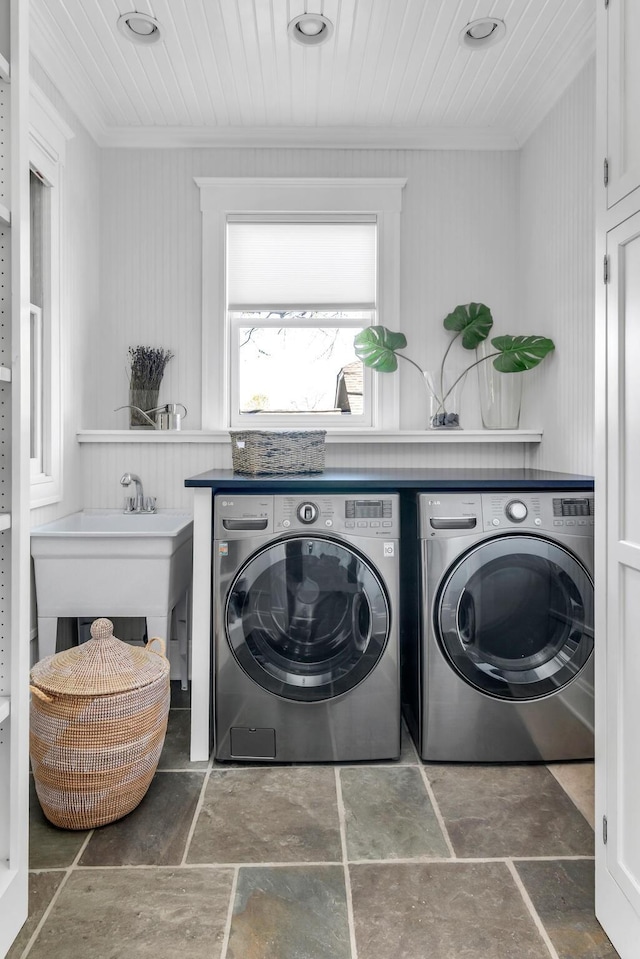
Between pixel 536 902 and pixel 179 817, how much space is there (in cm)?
99

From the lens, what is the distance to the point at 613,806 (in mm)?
1350

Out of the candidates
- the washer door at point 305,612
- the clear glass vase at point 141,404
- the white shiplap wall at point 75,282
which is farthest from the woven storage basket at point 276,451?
the white shiplap wall at point 75,282

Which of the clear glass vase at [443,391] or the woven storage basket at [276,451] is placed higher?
the clear glass vase at [443,391]

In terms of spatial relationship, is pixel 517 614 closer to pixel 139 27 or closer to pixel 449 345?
pixel 449 345

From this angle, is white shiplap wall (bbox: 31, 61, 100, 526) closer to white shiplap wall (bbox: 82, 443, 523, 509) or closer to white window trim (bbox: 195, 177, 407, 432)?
white shiplap wall (bbox: 82, 443, 523, 509)

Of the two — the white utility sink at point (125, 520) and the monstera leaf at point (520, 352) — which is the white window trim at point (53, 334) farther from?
the monstera leaf at point (520, 352)

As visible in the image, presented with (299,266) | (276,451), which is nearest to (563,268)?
(299,266)

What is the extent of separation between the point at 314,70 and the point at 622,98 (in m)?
1.65

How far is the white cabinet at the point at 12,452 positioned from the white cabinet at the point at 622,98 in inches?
49.9

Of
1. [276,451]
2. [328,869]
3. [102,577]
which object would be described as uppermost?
[276,451]

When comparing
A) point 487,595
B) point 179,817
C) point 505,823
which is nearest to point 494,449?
point 487,595

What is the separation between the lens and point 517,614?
211 centimetres

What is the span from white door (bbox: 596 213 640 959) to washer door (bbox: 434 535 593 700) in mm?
676

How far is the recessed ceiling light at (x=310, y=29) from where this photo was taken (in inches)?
88.2
